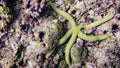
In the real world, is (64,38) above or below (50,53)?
above

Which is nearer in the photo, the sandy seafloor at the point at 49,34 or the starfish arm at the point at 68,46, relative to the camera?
the sandy seafloor at the point at 49,34

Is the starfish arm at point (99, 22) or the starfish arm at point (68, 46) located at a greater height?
the starfish arm at point (99, 22)

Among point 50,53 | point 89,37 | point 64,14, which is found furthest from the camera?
point 64,14

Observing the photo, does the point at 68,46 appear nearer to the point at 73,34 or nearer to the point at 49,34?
the point at 73,34

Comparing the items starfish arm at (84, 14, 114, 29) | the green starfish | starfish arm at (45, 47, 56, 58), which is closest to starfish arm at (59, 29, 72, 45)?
the green starfish

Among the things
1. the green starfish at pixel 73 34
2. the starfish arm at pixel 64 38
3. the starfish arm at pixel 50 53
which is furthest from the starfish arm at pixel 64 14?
the starfish arm at pixel 50 53

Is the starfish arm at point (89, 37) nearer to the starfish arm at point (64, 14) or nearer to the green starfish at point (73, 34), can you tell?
the green starfish at point (73, 34)

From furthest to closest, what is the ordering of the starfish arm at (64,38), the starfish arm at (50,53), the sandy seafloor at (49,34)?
the starfish arm at (64,38) → the starfish arm at (50,53) → the sandy seafloor at (49,34)

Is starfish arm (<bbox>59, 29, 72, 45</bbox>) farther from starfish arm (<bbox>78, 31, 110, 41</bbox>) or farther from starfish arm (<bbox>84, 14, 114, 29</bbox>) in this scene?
starfish arm (<bbox>84, 14, 114, 29</bbox>)

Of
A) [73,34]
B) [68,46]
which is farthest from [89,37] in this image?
[68,46]
